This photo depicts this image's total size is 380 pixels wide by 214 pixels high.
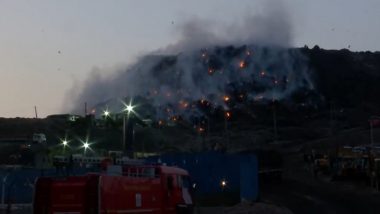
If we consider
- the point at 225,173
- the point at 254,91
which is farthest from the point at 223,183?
the point at 254,91

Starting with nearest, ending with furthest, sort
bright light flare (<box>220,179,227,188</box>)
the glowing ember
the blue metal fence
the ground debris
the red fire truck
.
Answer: the red fire truck, the ground debris, the blue metal fence, bright light flare (<box>220,179,227,188</box>), the glowing ember

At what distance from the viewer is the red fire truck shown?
18.8 meters

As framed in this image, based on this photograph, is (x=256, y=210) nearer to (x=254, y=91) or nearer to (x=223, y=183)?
(x=223, y=183)

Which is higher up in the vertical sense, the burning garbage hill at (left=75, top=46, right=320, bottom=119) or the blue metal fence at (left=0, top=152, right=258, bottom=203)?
the burning garbage hill at (left=75, top=46, right=320, bottom=119)

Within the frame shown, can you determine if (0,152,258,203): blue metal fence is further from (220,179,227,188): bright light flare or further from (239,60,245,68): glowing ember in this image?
(239,60,245,68): glowing ember

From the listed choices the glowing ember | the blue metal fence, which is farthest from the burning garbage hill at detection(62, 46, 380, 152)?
the blue metal fence

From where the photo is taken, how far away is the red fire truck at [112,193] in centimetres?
1883

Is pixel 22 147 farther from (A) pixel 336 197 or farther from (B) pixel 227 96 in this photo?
(B) pixel 227 96

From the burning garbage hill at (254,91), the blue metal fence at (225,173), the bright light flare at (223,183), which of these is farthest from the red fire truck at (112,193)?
the burning garbage hill at (254,91)

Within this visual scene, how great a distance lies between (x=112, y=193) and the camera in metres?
19.1

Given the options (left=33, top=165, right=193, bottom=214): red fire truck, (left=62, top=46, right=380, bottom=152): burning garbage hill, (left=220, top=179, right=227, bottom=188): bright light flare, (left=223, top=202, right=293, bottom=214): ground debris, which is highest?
(left=62, top=46, right=380, bottom=152): burning garbage hill

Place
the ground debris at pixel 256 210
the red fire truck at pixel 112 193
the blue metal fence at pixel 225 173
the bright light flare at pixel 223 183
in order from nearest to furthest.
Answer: the red fire truck at pixel 112 193 < the ground debris at pixel 256 210 < the blue metal fence at pixel 225 173 < the bright light flare at pixel 223 183

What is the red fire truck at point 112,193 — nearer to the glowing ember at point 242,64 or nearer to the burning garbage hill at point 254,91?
the burning garbage hill at point 254,91

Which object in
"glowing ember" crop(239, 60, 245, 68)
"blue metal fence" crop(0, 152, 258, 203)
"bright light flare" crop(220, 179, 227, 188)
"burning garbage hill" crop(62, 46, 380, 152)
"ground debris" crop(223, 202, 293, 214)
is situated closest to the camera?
"ground debris" crop(223, 202, 293, 214)
